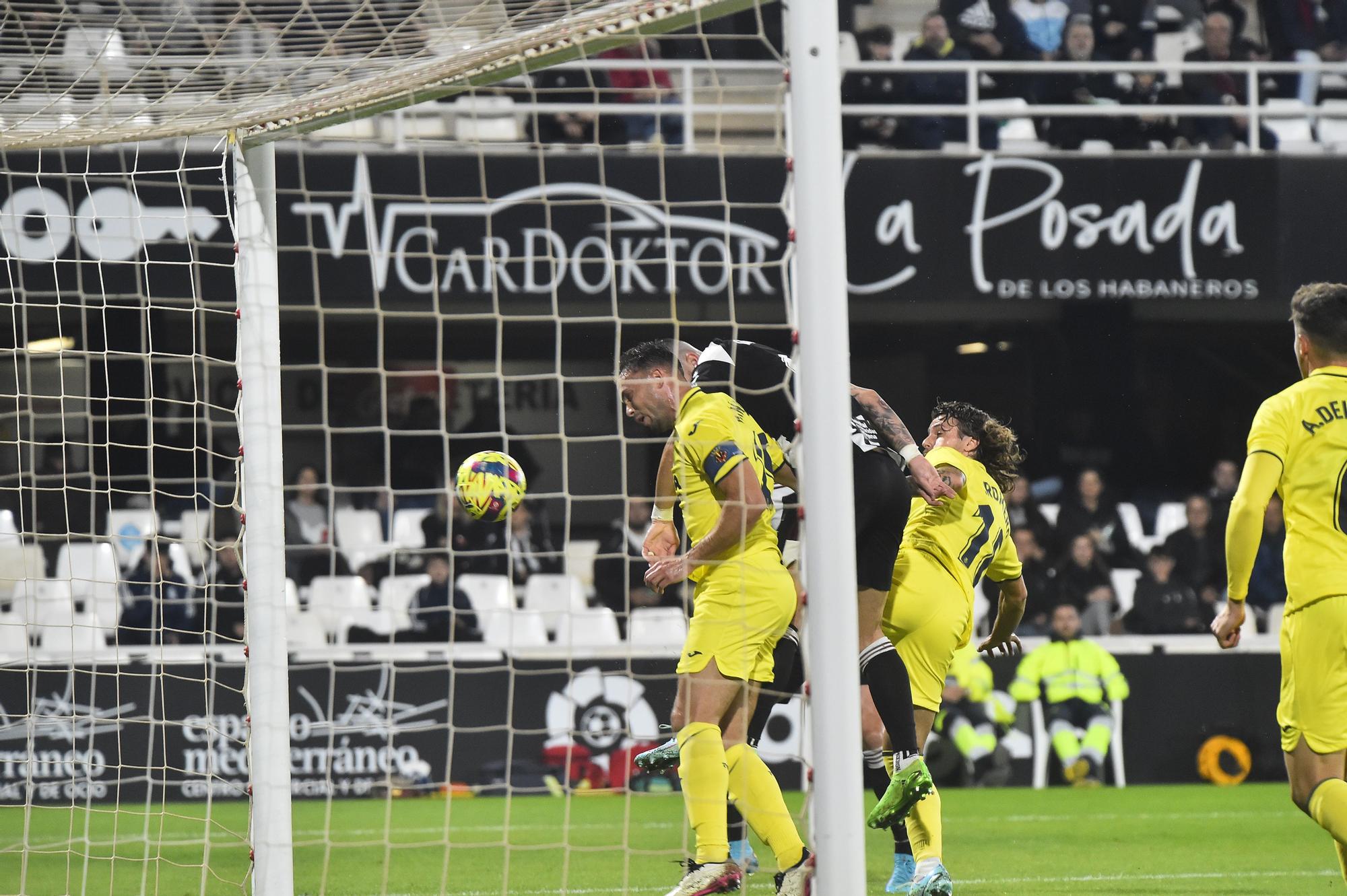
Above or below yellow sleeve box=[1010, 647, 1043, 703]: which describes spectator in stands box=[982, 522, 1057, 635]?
above

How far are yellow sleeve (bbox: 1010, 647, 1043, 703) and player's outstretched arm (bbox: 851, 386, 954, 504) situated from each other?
5.86 meters

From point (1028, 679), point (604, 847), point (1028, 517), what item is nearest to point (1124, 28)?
point (1028, 517)

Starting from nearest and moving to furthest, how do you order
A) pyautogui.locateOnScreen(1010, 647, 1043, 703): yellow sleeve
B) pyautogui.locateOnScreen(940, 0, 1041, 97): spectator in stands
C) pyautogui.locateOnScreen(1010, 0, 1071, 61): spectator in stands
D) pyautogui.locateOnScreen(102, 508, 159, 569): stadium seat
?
pyautogui.locateOnScreen(1010, 647, 1043, 703): yellow sleeve, pyautogui.locateOnScreen(102, 508, 159, 569): stadium seat, pyautogui.locateOnScreen(940, 0, 1041, 97): spectator in stands, pyautogui.locateOnScreen(1010, 0, 1071, 61): spectator in stands

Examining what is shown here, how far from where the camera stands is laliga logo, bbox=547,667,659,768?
10.5m

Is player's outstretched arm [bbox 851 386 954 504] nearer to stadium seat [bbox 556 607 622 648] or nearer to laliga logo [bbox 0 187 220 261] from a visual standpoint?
stadium seat [bbox 556 607 622 648]

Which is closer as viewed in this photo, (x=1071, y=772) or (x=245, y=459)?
(x=245, y=459)

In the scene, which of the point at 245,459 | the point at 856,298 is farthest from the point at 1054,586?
the point at 245,459

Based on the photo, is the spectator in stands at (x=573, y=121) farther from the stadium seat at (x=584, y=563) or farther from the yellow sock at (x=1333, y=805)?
the yellow sock at (x=1333, y=805)

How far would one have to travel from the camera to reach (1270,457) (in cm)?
422

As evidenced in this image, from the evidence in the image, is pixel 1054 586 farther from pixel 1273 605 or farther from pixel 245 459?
pixel 245 459

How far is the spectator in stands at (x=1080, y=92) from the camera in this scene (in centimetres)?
1241

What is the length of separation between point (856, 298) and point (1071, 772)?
377 cm

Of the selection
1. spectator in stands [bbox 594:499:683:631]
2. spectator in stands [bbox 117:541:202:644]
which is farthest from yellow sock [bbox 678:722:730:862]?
spectator in stands [bbox 117:541:202:644]

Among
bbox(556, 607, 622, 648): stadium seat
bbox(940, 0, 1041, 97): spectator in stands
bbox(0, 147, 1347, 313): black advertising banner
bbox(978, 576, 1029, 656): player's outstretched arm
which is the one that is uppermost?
bbox(940, 0, 1041, 97): spectator in stands
